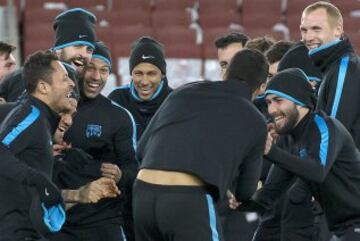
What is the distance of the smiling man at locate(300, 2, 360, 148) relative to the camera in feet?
21.0

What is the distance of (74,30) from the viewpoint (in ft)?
24.0

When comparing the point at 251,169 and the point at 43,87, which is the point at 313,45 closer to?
the point at 251,169

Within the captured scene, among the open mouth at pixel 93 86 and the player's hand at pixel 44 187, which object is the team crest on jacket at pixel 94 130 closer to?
the open mouth at pixel 93 86

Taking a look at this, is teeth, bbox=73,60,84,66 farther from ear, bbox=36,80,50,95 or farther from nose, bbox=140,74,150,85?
ear, bbox=36,80,50,95

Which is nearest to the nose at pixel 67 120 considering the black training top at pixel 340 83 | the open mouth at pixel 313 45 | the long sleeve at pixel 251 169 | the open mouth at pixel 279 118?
the open mouth at pixel 279 118

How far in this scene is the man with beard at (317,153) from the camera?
5523mm

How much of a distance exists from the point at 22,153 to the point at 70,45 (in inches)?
71.6

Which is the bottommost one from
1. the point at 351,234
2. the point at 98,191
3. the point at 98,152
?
the point at 351,234

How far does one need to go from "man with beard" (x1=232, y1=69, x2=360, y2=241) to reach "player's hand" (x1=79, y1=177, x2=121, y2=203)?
95cm

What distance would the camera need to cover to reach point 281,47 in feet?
25.0

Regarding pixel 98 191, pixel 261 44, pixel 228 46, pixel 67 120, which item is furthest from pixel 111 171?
pixel 228 46

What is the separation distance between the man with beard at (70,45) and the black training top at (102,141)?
351 mm

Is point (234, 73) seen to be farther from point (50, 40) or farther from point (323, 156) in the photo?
point (50, 40)

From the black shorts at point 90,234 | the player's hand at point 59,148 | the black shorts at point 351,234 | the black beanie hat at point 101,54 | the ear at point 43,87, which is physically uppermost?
the black beanie hat at point 101,54
